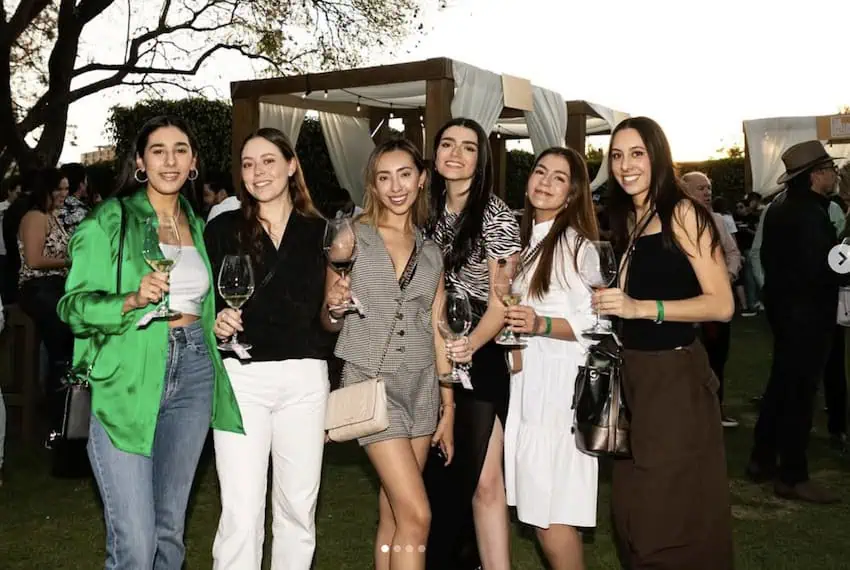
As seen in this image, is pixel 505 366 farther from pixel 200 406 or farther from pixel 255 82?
pixel 255 82

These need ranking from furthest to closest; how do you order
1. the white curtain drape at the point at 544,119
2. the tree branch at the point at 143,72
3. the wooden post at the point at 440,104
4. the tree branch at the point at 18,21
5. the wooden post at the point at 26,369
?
1. the tree branch at the point at 143,72
2. the tree branch at the point at 18,21
3. the white curtain drape at the point at 544,119
4. the wooden post at the point at 440,104
5. the wooden post at the point at 26,369

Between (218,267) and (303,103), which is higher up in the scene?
(303,103)

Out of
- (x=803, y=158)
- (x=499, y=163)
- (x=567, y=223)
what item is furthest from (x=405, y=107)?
(x=567, y=223)

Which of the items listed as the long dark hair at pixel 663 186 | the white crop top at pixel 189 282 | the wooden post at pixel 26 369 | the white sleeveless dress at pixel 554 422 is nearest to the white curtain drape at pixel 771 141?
the wooden post at pixel 26 369

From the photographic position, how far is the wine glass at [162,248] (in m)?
2.94

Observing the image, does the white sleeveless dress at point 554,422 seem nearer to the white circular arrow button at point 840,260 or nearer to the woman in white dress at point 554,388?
the woman in white dress at point 554,388

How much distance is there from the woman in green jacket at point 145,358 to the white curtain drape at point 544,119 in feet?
26.9

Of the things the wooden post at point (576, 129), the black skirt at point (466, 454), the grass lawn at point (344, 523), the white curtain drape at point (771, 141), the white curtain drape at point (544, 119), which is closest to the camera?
the black skirt at point (466, 454)

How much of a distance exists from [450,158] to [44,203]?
4288 mm

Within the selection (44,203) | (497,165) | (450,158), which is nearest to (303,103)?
(497,165)

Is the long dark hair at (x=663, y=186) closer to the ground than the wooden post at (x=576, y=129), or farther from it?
closer to the ground

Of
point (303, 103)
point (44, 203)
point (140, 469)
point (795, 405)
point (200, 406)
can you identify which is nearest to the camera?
point (140, 469)

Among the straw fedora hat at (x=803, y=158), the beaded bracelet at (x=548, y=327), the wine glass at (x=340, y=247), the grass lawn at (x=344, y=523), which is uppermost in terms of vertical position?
→ the straw fedora hat at (x=803, y=158)

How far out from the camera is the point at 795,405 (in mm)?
5898
